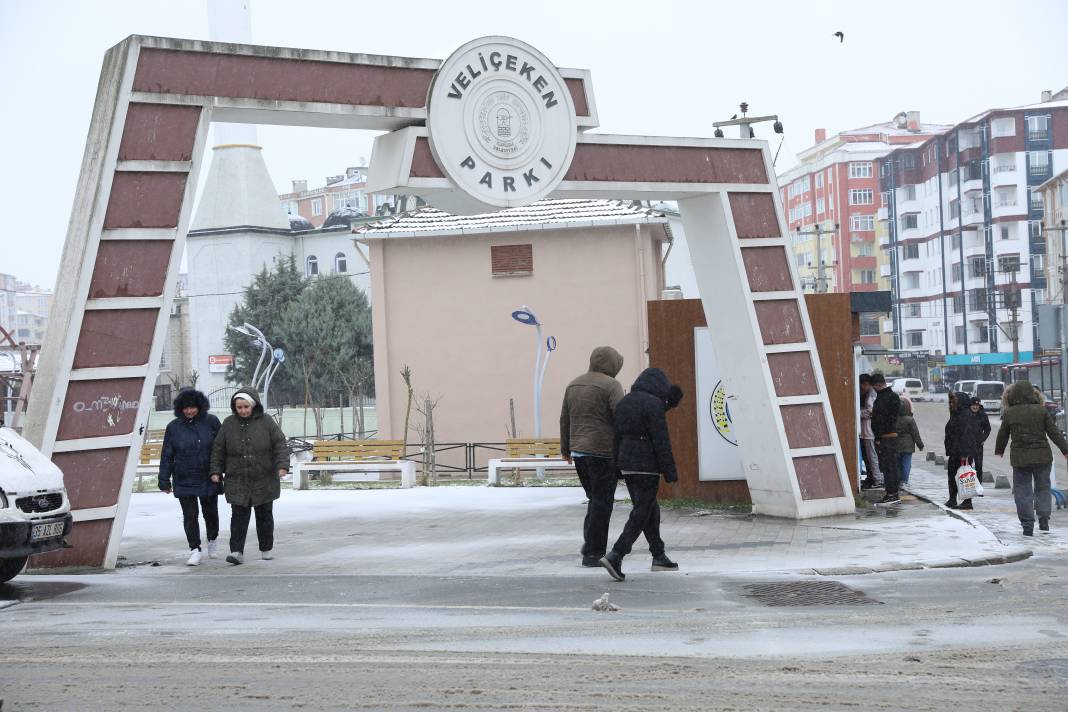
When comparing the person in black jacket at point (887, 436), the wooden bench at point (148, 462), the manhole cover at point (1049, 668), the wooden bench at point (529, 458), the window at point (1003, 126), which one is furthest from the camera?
the window at point (1003, 126)

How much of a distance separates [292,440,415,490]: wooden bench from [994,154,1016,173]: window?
8056 cm

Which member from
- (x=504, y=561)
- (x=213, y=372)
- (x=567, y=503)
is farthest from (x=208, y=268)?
(x=504, y=561)

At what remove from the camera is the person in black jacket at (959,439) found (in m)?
15.7

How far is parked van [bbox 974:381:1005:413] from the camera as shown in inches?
2525

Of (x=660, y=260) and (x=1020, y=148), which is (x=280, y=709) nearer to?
(x=660, y=260)

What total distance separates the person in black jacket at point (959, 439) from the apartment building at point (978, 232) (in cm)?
6972

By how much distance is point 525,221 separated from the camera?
28.9 m

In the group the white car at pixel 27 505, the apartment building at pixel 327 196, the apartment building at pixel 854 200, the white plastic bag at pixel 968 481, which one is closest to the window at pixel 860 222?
the apartment building at pixel 854 200

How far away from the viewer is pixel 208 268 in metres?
69.1

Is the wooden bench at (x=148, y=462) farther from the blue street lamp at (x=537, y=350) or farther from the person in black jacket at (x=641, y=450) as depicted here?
the person in black jacket at (x=641, y=450)

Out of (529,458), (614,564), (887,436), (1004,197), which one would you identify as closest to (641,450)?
(614,564)

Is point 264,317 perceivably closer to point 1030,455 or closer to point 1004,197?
point 1030,455

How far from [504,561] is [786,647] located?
4754 millimetres

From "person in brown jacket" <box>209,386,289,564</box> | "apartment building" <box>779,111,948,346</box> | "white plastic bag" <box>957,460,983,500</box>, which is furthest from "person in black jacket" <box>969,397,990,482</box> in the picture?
"apartment building" <box>779,111,948,346</box>
